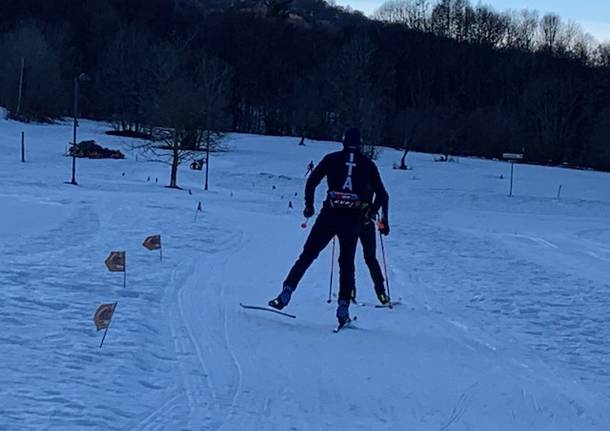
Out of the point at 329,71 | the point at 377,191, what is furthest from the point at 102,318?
the point at 329,71

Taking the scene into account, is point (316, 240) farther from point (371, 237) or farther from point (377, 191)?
point (371, 237)

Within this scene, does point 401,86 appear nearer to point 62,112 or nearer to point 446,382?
point 62,112

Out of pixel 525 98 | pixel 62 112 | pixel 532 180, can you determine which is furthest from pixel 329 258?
pixel 525 98

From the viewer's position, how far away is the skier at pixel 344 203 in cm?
908

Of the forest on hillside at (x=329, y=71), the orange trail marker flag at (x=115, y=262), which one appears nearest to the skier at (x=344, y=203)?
the orange trail marker flag at (x=115, y=262)

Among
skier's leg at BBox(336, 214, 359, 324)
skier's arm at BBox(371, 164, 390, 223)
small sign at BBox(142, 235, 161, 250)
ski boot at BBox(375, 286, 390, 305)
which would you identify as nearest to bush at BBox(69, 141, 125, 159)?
small sign at BBox(142, 235, 161, 250)

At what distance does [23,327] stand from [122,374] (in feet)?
4.97

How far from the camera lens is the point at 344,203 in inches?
357

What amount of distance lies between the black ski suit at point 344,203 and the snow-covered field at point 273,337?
28.0 inches

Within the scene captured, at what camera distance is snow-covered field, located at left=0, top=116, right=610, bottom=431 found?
20.2ft

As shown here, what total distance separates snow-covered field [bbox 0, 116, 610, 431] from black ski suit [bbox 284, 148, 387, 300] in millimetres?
712

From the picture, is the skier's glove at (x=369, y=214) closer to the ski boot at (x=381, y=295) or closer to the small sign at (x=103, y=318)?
the ski boot at (x=381, y=295)

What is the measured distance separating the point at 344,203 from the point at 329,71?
7449 cm

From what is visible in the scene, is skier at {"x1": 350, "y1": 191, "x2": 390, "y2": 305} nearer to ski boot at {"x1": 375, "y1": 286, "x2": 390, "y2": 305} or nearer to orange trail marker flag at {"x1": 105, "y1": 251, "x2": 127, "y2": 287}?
ski boot at {"x1": 375, "y1": 286, "x2": 390, "y2": 305}
